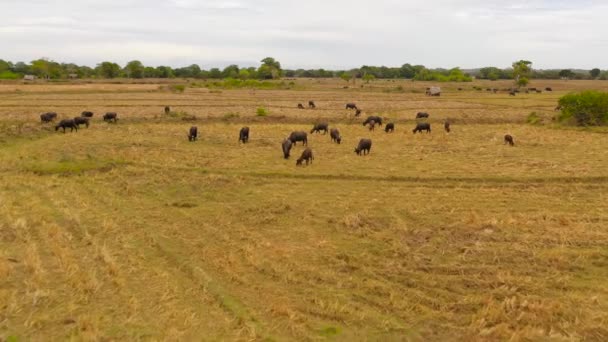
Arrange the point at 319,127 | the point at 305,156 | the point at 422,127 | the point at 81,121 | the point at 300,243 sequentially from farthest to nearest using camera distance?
the point at 422,127
the point at 81,121
the point at 319,127
the point at 305,156
the point at 300,243

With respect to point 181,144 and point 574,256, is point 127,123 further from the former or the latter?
point 574,256

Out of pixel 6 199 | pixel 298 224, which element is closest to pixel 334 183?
pixel 298 224

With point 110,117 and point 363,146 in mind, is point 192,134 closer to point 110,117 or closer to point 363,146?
point 363,146

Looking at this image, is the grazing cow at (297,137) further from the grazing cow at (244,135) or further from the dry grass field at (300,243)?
the grazing cow at (244,135)

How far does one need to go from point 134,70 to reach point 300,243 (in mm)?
109787

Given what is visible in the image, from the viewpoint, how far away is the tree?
11219 centimetres

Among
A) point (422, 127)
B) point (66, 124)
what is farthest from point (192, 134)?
point (422, 127)

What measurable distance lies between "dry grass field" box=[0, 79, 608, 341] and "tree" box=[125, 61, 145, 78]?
94365mm

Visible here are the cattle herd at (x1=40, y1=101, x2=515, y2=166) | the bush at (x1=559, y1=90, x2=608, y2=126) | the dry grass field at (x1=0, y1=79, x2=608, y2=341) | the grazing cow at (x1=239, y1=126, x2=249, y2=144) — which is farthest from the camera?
the bush at (x1=559, y1=90, x2=608, y2=126)

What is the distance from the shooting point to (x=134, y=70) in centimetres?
11194

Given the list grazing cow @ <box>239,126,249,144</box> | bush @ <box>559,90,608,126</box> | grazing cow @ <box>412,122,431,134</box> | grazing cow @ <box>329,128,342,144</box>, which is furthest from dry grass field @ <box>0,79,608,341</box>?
bush @ <box>559,90,608,126</box>

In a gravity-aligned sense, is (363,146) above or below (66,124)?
below

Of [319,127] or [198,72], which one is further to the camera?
[198,72]

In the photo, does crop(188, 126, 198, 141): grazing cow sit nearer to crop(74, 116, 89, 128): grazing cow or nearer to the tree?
crop(74, 116, 89, 128): grazing cow
